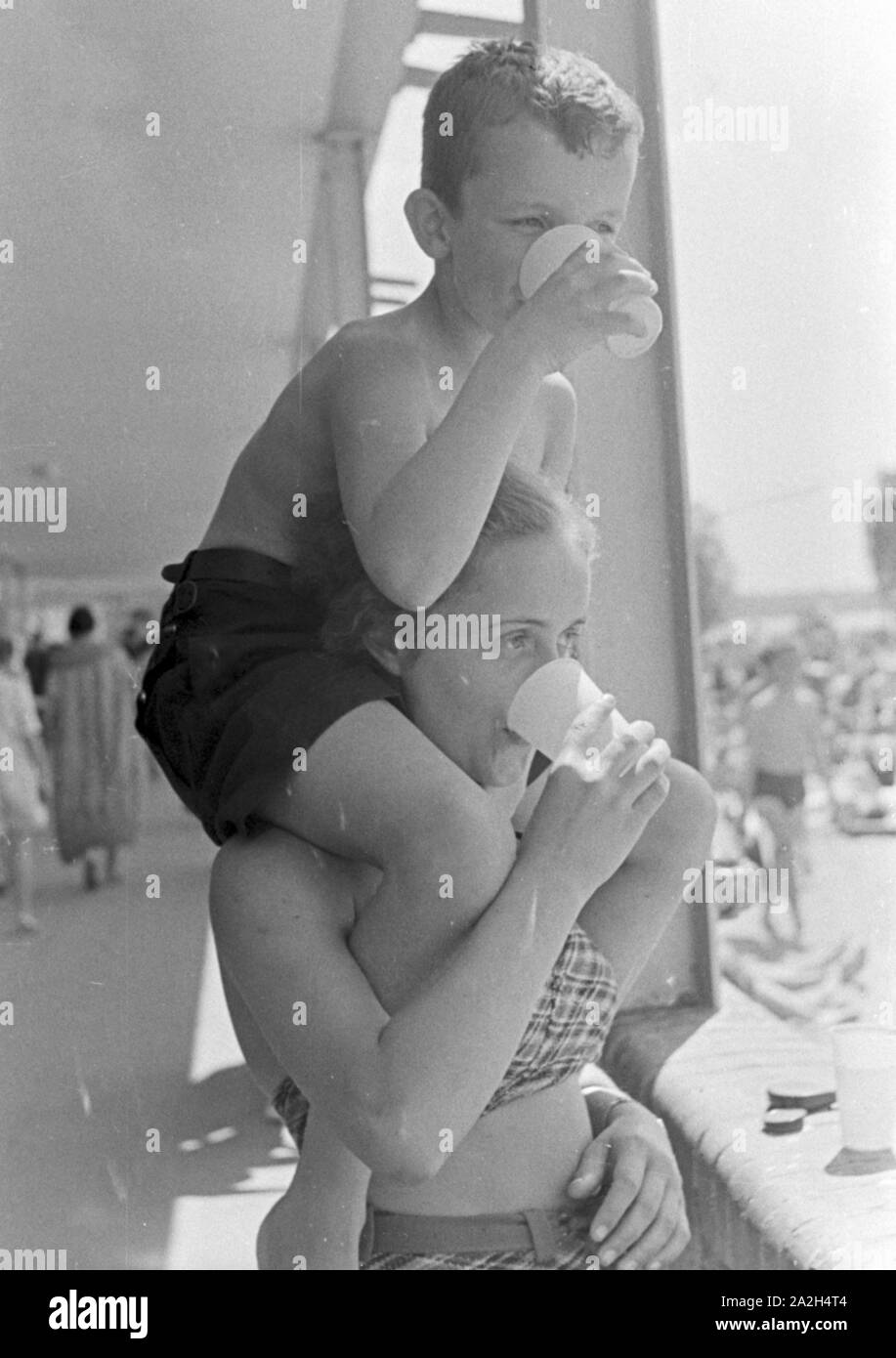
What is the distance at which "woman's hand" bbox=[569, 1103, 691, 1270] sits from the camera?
3.42 feet

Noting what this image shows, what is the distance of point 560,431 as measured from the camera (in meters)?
1.05

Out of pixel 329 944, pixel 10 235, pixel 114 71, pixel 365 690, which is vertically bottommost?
pixel 329 944

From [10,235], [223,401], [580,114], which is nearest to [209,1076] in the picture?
[223,401]

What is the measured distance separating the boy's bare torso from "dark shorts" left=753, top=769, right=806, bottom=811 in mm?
302

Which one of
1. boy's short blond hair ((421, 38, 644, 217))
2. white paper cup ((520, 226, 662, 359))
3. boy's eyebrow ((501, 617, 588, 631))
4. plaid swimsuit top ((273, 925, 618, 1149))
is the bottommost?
plaid swimsuit top ((273, 925, 618, 1149))

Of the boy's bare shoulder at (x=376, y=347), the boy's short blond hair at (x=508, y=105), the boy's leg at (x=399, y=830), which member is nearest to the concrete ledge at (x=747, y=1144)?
the boy's leg at (x=399, y=830)

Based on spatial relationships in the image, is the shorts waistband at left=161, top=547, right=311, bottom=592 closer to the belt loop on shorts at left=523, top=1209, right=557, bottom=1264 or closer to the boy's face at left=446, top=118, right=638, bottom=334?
the boy's face at left=446, top=118, right=638, bottom=334

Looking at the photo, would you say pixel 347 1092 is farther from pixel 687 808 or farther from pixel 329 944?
pixel 687 808

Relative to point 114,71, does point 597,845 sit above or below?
below

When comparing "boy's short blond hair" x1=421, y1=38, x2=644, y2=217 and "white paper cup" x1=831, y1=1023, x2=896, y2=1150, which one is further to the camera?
"white paper cup" x1=831, y1=1023, x2=896, y2=1150

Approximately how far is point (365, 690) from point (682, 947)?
348 millimetres

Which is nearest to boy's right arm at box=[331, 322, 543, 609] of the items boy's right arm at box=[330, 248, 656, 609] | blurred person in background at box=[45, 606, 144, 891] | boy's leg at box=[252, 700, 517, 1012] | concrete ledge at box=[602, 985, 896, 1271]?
boy's right arm at box=[330, 248, 656, 609]

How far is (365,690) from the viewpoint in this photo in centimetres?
96

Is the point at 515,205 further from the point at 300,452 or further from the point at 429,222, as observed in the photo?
the point at 300,452
